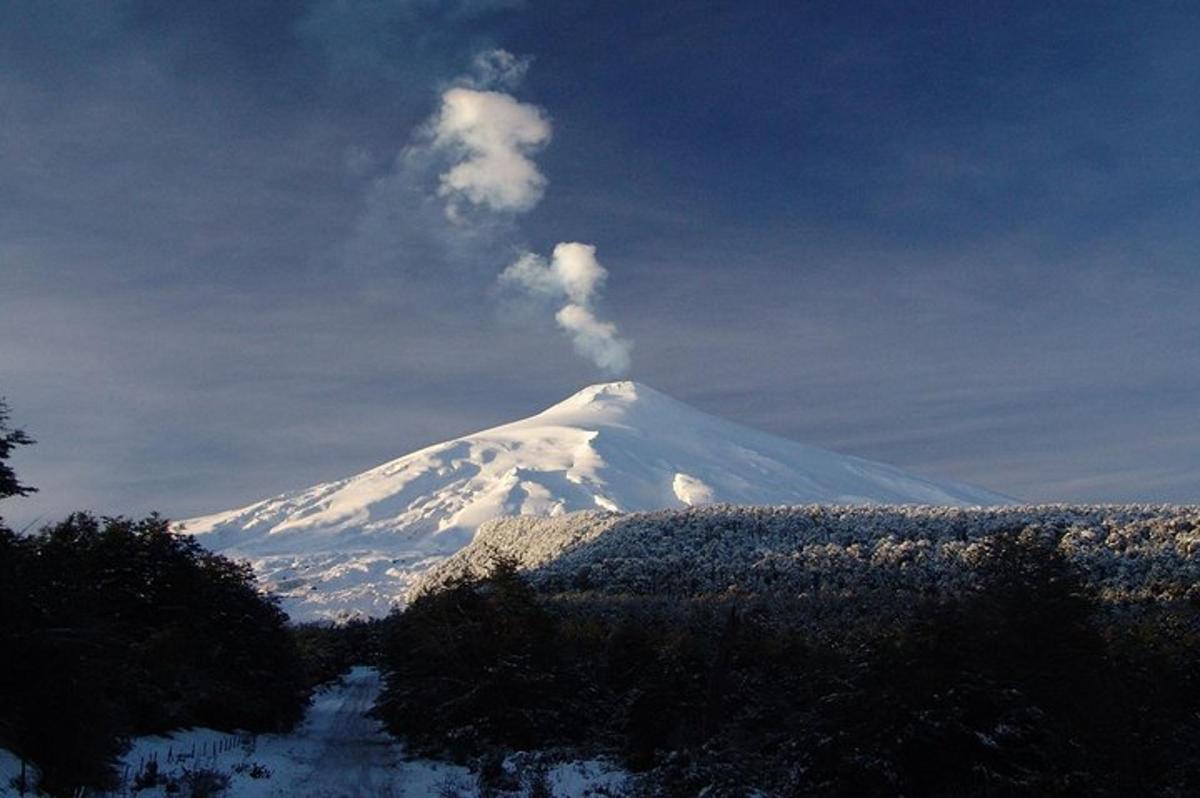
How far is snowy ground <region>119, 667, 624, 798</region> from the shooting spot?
23.0 metres

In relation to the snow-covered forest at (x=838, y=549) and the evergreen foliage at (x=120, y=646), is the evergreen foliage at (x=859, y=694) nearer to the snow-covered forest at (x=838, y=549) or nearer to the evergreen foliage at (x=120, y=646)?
the evergreen foliage at (x=120, y=646)

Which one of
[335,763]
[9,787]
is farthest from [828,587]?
[9,787]

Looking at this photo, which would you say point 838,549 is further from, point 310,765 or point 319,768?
point 319,768

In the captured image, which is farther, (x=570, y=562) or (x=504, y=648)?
(x=570, y=562)

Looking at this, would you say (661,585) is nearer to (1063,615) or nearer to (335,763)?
(335,763)

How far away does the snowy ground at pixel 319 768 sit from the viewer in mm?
22984

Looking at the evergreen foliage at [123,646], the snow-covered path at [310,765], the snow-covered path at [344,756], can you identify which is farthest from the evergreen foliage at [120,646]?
the snow-covered path at [344,756]

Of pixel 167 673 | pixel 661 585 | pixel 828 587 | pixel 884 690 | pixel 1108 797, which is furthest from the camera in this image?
pixel 661 585

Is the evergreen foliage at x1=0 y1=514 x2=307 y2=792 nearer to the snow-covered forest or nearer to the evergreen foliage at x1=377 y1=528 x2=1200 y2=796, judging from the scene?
the evergreen foliage at x1=377 y1=528 x2=1200 y2=796

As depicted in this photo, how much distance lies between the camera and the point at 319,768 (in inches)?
1065

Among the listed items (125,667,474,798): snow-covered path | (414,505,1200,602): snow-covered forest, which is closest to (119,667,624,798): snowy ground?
(125,667,474,798): snow-covered path

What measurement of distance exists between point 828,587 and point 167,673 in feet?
172

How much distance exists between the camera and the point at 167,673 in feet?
92.3

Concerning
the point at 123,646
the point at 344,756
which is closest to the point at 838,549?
the point at 344,756
